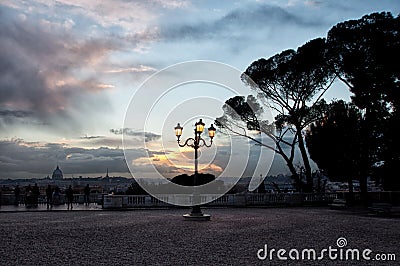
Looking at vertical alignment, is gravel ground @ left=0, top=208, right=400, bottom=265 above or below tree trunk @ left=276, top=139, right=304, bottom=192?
below

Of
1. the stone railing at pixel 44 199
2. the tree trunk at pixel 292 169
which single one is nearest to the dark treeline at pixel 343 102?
the tree trunk at pixel 292 169

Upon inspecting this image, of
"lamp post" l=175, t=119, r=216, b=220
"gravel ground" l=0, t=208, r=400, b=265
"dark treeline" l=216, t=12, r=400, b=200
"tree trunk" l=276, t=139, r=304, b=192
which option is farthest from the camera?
"tree trunk" l=276, t=139, r=304, b=192

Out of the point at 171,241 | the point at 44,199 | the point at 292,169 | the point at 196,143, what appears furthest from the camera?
the point at 292,169

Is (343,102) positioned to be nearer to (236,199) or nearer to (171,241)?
(236,199)

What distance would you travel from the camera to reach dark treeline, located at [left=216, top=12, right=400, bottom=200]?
1018 inches

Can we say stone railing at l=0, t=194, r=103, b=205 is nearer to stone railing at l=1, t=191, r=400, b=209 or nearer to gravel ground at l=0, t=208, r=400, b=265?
stone railing at l=1, t=191, r=400, b=209

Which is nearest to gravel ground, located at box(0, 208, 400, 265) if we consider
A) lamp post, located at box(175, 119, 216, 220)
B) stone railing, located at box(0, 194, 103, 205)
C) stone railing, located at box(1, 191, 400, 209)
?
lamp post, located at box(175, 119, 216, 220)

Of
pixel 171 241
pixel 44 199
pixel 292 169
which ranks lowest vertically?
pixel 171 241

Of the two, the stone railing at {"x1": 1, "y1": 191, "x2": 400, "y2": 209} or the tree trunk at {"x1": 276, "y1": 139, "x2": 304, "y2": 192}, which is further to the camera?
the tree trunk at {"x1": 276, "y1": 139, "x2": 304, "y2": 192}

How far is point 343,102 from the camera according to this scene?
28875mm

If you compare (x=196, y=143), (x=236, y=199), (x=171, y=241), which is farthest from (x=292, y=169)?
(x=171, y=241)

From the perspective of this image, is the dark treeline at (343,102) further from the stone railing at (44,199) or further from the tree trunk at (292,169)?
the stone railing at (44,199)

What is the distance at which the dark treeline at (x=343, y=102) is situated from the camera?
25859 mm

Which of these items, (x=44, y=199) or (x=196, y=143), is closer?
(x=196, y=143)
